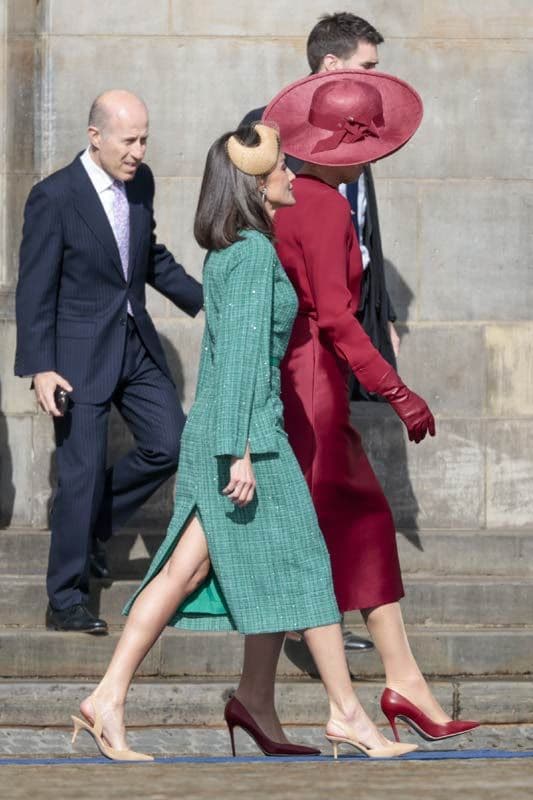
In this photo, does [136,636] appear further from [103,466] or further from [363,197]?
[363,197]

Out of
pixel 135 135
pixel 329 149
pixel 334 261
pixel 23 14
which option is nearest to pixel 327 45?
pixel 135 135

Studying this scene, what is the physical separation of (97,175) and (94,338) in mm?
619

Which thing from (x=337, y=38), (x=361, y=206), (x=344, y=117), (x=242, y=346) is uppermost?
(x=337, y=38)

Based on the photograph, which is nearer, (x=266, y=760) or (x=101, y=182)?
(x=266, y=760)

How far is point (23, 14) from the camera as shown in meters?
9.02

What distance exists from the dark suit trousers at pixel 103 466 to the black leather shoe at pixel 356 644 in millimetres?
949

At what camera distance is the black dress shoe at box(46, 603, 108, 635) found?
7320mm

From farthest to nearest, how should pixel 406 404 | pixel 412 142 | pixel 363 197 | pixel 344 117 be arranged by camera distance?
1. pixel 412 142
2. pixel 363 197
3. pixel 344 117
4. pixel 406 404

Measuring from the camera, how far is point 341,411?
19.6 ft

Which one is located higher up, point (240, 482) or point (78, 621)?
point (240, 482)

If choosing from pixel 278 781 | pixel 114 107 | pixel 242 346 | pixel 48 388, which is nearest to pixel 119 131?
pixel 114 107

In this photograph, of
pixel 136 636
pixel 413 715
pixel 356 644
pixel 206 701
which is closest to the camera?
pixel 136 636

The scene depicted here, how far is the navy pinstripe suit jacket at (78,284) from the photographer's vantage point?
289 inches

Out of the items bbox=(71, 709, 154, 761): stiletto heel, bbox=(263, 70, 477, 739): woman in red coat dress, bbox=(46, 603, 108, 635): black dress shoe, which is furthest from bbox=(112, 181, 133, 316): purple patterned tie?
bbox=(71, 709, 154, 761): stiletto heel
